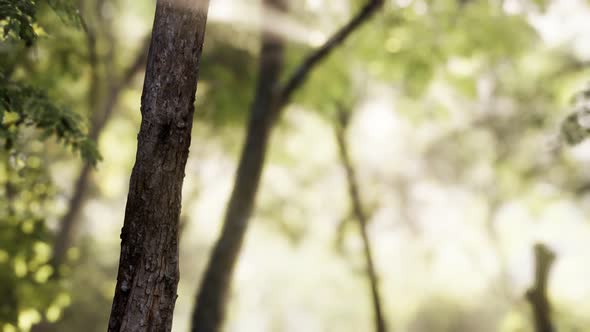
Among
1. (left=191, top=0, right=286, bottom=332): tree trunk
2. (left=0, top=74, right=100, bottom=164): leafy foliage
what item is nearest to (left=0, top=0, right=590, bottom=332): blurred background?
(left=0, top=74, right=100, bottom=164): leafy foliage

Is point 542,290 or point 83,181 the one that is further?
point 83,181

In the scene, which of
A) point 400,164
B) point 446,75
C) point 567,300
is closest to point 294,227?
point 400,164

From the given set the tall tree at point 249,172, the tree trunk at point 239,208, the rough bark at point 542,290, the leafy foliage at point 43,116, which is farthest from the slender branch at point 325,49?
the rough bark at point 542,290

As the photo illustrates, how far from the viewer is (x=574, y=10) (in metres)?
16.7

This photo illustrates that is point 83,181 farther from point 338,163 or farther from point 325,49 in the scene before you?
point 338,163

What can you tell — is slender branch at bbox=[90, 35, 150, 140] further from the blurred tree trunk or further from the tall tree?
the blurred tree trunk

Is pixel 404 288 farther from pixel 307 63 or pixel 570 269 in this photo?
pixel 307 63

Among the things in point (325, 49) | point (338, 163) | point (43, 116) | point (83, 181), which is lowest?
point (43, 116)

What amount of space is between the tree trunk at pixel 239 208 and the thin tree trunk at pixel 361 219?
5453 mm

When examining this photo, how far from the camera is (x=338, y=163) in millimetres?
20312

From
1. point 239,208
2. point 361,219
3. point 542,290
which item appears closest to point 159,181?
point 239,208

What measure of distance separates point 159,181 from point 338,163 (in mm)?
16502

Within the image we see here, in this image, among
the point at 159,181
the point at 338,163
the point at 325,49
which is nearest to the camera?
the point at 159,181

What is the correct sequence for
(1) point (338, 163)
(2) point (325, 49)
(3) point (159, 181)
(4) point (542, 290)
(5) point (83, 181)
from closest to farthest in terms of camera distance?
(3) point (159, 181) < (2) point (325, 49) < (4) point (542, 290) < (5) point (83, 181) < (1) point (338, 163)
